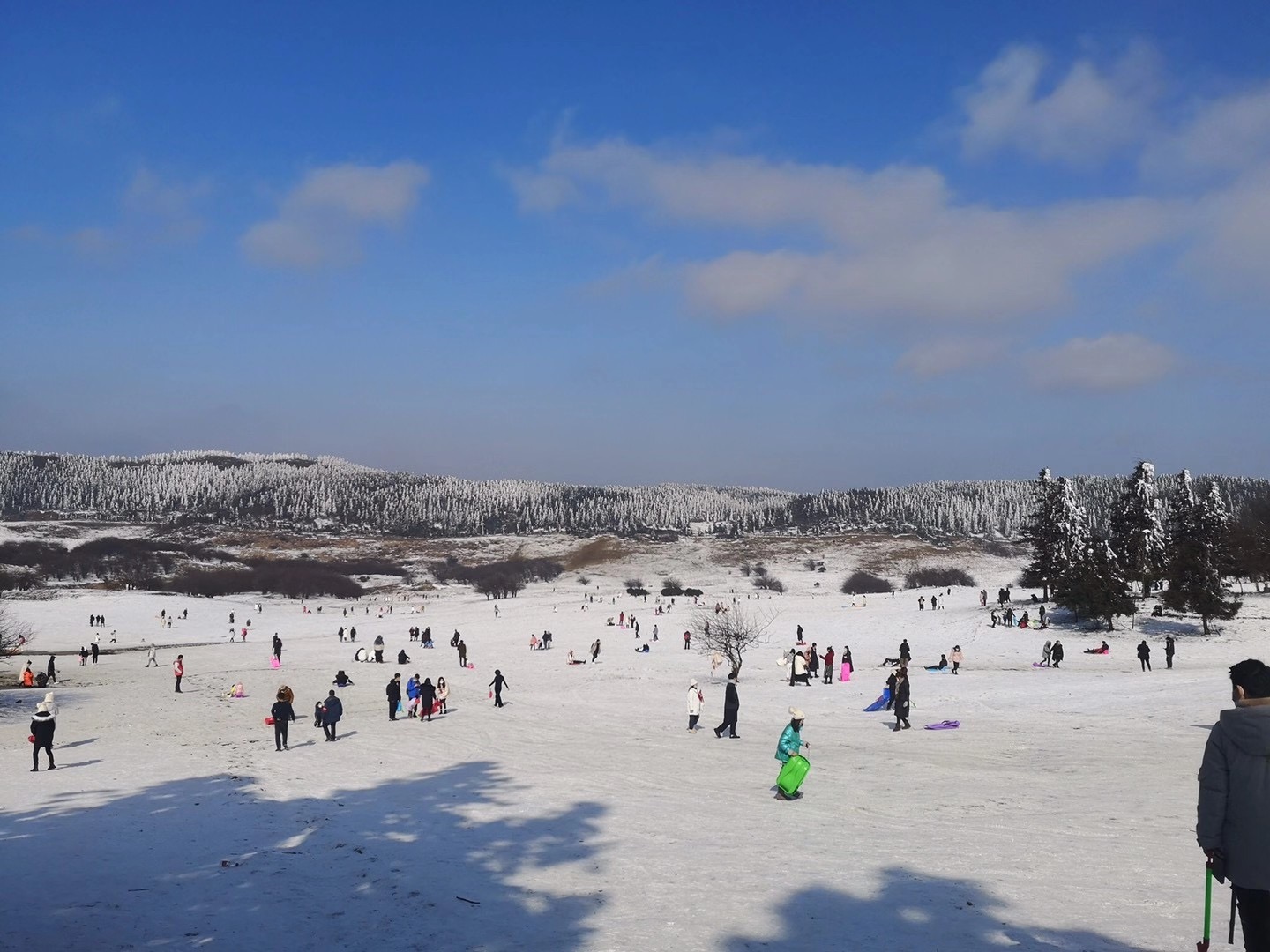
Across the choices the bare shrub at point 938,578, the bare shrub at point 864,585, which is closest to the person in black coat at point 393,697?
the bare shrub at point 864,585

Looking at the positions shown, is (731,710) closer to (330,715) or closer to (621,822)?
(621,822)

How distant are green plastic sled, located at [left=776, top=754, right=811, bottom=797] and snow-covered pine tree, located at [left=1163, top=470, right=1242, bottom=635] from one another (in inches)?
1360

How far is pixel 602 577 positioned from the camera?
124000mm

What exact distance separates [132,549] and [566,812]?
135 metres

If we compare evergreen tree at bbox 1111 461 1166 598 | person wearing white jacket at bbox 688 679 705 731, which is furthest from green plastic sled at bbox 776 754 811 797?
evergreen tree at bbox 1111 461 1166 598

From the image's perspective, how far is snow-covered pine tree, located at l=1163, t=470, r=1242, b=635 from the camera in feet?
130

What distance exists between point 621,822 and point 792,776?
294 centimetres

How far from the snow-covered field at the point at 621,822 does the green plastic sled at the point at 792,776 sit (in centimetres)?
32

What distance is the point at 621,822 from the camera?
1199 cm

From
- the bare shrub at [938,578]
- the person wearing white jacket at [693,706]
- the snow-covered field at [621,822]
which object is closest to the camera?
the snow-covered field at [621,822]

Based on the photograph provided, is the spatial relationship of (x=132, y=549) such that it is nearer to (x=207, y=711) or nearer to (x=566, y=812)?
(x=207, y=711)

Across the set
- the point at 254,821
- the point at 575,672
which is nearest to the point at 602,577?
Result: the point at 575,672

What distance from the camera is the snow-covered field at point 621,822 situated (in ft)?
25.7

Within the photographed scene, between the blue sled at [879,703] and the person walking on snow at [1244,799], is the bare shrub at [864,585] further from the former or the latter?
the person walking on snow at [1244,799]
